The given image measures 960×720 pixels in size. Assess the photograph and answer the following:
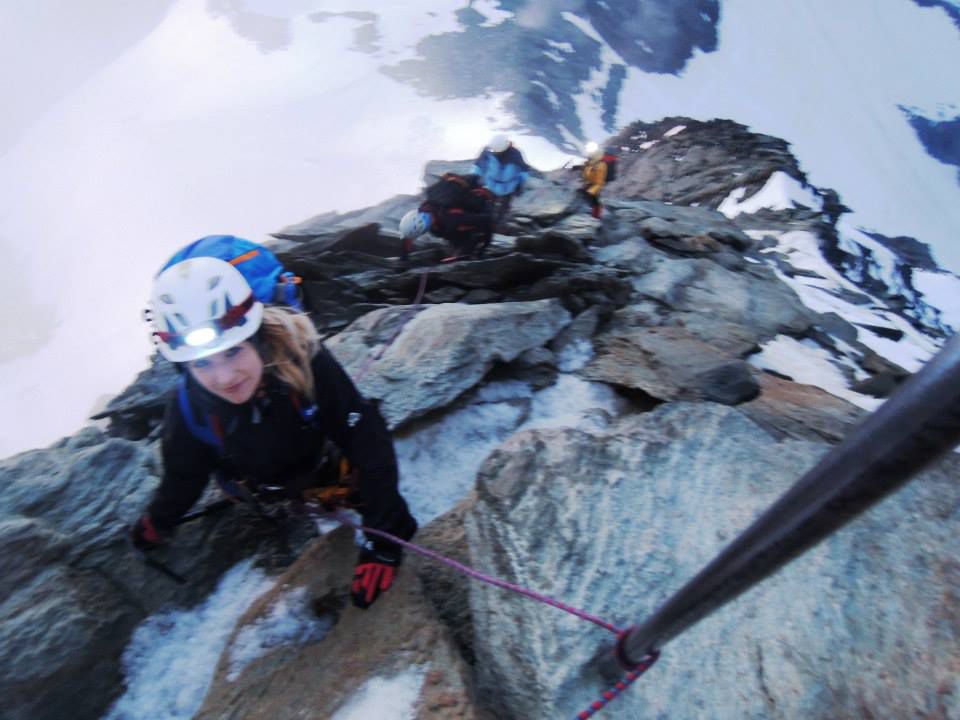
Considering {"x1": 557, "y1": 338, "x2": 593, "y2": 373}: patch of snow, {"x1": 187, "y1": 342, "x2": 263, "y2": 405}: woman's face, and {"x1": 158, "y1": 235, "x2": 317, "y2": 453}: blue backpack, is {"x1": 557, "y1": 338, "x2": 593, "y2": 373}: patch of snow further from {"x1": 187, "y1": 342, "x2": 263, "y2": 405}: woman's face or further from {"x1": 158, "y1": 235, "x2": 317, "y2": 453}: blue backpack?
{"x1": 187, "y1": 342, "x2": 263, "y2": 405}: woman's face

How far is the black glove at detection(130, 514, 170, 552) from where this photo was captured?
8.44 ft

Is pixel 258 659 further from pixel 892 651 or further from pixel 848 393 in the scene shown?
pixel 848 393

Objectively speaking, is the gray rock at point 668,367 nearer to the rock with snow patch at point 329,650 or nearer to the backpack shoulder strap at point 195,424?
the rock with snow patch at point 329,650

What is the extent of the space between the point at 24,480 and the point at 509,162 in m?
6.95

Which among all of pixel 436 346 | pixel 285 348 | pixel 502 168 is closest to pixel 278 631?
pixel 285 348

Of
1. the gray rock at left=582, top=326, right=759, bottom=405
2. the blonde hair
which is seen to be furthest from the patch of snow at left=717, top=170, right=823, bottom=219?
the blonde hair

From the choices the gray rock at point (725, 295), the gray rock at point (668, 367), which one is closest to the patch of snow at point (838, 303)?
the gray rock at point (725, 295)

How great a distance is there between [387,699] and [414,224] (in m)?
5.01

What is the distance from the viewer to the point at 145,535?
2.61 metres

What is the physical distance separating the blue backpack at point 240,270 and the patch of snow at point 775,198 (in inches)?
762

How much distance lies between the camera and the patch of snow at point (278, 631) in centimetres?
238

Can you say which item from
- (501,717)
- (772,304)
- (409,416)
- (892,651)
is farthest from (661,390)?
(772,304)

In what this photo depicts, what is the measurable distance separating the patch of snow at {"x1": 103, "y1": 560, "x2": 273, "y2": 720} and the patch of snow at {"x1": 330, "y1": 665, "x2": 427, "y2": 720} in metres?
1.00

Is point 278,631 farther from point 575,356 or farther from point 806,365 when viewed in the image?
point 806,365
